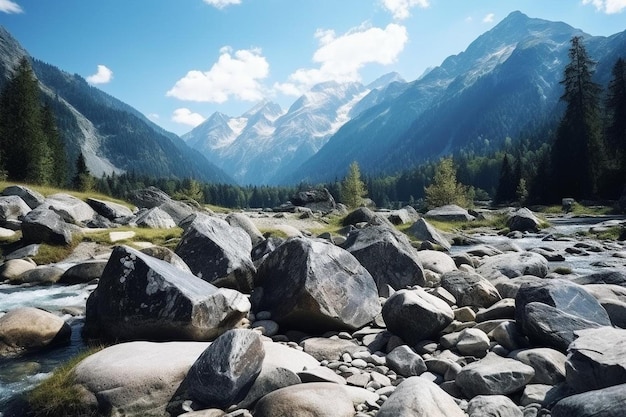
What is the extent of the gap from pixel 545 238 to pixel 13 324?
3849cm

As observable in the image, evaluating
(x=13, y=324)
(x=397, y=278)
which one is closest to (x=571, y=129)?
(x=397, y=278)

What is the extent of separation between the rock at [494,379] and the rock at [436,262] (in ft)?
36.2

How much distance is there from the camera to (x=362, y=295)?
37.4 feet

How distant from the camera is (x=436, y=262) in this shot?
18922 millimetres

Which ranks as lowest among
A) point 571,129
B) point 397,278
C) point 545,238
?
point 545,238

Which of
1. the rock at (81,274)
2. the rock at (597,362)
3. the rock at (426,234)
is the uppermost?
the rock at (597,362)

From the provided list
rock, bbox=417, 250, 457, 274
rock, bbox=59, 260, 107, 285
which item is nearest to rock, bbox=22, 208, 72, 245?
rock, bbox=59, 260, 107, 285

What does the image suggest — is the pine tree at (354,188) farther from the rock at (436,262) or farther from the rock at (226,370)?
the rock at (226,370)

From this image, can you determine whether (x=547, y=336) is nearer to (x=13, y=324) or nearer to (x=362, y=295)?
(x=362, y=295)

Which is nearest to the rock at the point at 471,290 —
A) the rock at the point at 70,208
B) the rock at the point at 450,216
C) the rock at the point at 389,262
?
the rock at the point at 389,262

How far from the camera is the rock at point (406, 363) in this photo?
26.9 ft

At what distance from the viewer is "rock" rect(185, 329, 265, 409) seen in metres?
6.94

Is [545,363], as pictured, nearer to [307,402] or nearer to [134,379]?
[307,402]

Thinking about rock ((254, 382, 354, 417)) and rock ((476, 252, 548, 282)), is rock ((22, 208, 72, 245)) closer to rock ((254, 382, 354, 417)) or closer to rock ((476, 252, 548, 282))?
rock ((254, 382, 354, 417))
